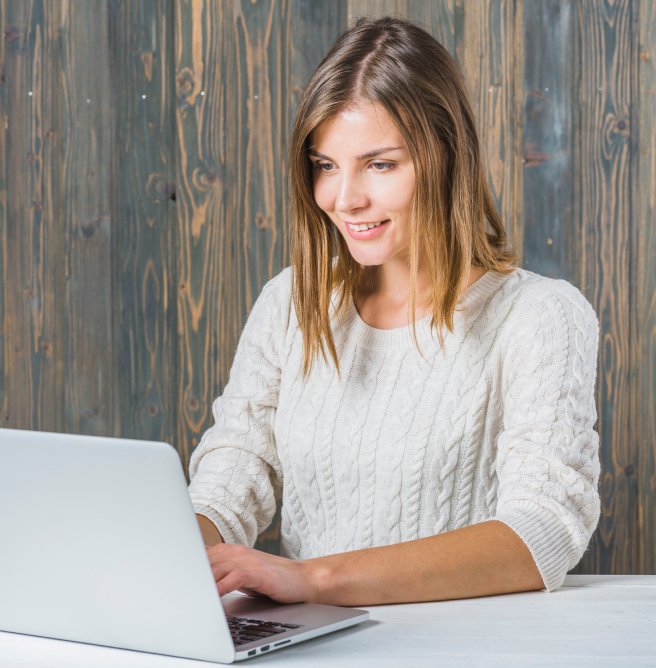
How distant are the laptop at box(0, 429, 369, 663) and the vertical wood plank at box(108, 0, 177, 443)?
4.38ft

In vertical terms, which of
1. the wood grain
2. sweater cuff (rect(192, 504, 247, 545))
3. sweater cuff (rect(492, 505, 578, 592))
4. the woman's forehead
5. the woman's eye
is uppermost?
the wood grain

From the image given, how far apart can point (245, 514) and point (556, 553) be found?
21.3 inches

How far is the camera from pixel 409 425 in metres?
1.52

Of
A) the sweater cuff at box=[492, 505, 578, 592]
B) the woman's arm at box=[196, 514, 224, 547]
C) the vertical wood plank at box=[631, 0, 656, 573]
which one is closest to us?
the sweater cuff at box=[492, 505, 578, 592]

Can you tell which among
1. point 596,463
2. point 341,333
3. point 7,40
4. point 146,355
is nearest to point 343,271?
point 341,333

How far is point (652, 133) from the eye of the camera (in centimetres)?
217

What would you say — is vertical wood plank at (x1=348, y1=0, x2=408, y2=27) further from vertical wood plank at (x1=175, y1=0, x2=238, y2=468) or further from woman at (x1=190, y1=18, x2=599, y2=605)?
woman at (x1=190, y1=18, x2=599, y2=605)

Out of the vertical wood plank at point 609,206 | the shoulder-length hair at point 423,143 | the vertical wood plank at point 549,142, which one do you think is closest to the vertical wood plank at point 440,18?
the vertical wood plank at point 549,142

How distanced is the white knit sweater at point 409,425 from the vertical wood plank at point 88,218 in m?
0.70

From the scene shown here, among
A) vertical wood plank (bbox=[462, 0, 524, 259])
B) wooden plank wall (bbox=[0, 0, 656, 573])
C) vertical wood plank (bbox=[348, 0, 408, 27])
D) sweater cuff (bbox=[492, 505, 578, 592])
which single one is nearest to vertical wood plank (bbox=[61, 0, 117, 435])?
wooden plank wall (bbox=[0, 0, 656, 573])

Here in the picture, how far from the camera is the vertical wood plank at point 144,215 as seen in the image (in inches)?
89.7

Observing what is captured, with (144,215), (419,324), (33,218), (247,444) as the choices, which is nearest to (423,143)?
(419,324)

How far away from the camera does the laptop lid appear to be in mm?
848

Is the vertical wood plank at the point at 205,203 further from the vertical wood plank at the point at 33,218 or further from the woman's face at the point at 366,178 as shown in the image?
the woman's face at the point at 366,178
